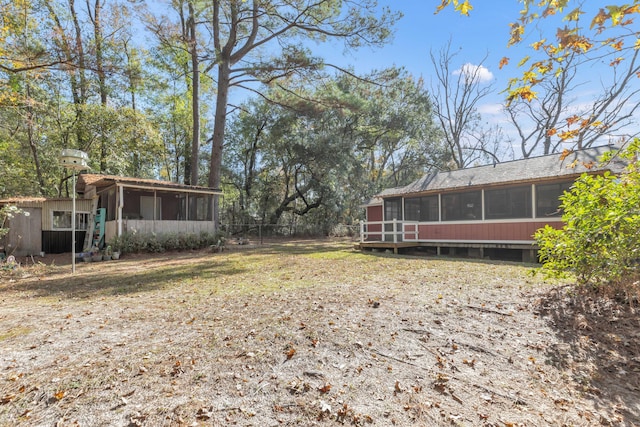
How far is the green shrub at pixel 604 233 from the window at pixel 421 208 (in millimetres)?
8303

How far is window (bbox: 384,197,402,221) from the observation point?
1417 centimetres

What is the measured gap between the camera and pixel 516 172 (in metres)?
10.7

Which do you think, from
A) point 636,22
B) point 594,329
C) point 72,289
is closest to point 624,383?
point 594,329

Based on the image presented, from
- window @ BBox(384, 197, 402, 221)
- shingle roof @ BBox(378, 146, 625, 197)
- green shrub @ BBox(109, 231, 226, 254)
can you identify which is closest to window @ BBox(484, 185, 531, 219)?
shingle roof @ BBox(378, 146, 625, 197)

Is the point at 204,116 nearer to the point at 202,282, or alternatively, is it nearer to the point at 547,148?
the point at 202,282

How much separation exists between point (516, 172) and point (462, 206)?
2.09 metres

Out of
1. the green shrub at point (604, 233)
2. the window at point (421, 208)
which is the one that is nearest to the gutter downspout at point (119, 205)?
the window at point (421, 208)

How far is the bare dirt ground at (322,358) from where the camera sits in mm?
2199

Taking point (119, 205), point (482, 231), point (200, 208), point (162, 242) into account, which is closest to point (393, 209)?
point (482, 231)

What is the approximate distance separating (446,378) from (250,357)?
1.76 metres

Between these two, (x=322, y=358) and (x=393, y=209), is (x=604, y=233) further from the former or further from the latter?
(x=393, y=209)

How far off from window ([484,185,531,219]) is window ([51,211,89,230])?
16647 mm

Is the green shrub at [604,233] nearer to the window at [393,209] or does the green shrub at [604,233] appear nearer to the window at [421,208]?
the window at [421,208]

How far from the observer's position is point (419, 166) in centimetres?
2773
